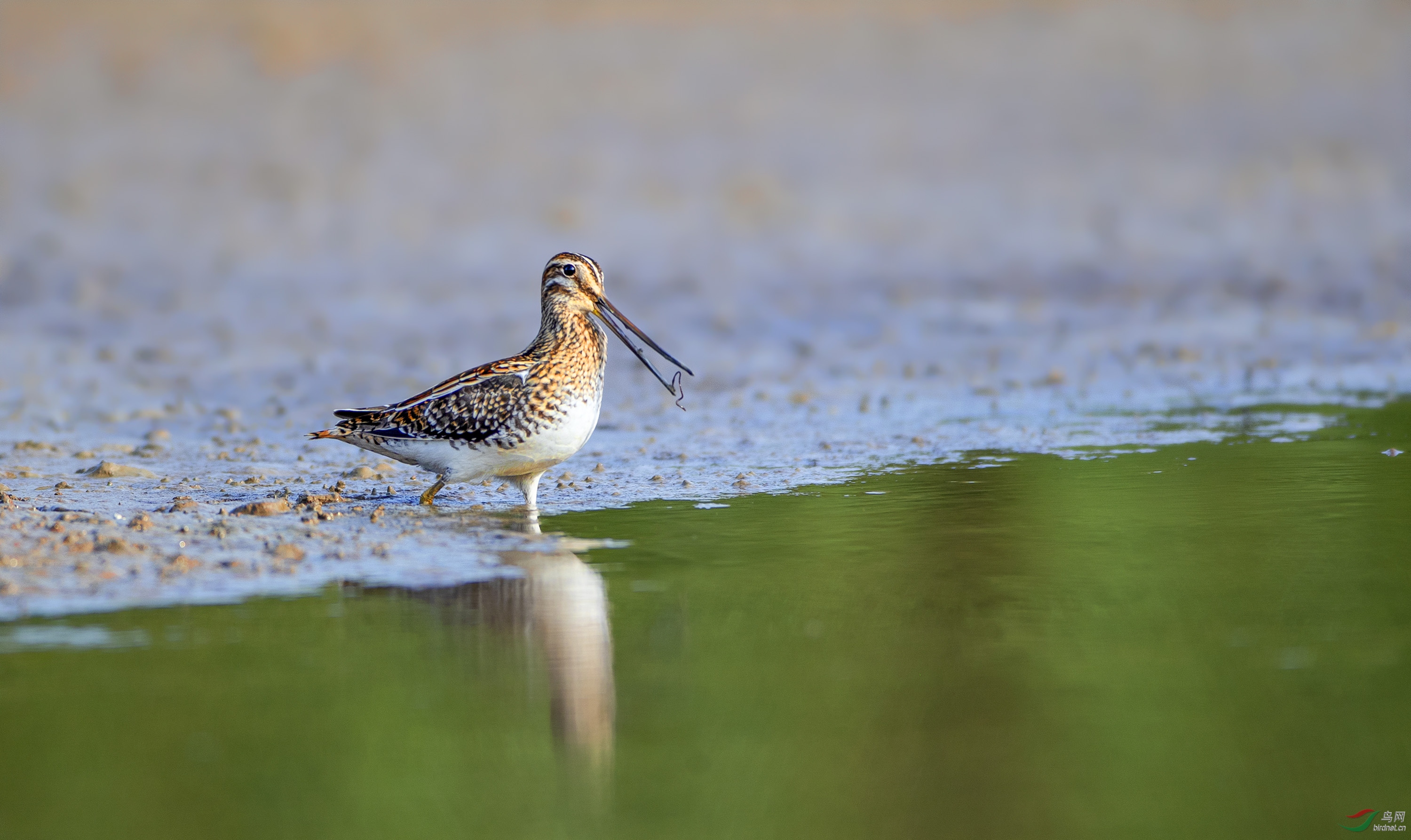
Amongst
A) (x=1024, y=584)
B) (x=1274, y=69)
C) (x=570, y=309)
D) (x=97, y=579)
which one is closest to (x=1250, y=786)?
(x=1024, y=584)

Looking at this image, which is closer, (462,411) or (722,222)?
(462,411)

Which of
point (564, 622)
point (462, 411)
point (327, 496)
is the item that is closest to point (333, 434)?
point (327, 496)

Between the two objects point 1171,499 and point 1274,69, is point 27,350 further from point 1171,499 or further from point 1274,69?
point 1274,69

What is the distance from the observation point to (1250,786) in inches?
173

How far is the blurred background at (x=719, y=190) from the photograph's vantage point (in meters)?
13.9

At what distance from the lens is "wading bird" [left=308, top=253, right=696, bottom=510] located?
8.19 meters

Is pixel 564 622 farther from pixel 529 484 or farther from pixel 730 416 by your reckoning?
pixel 730 416

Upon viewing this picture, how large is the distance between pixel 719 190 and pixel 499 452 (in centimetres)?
939

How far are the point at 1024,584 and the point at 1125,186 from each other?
12073 millimetres

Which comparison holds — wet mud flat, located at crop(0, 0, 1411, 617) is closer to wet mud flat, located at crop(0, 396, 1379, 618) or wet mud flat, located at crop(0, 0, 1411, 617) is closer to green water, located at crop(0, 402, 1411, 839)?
wet mud flat, located at crop(0, 396, 1379, 618)

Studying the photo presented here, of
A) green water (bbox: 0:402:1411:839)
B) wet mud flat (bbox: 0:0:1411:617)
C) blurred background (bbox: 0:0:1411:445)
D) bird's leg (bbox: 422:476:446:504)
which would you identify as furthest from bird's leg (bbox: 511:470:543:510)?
blurred background (bbox: 0:0:1411:445)

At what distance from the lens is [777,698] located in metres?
5.14

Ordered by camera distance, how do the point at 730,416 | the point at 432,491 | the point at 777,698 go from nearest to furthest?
the point at 777,698 < the point at 432,491 < the point at 730,416

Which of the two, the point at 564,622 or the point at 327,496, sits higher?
the point at 327,496
